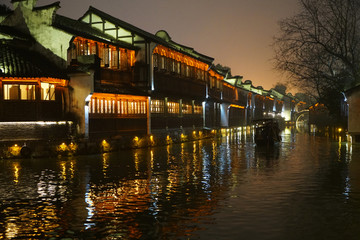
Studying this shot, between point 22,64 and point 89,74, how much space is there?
4.21m

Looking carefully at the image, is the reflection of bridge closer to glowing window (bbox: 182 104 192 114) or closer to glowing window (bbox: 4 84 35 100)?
glowing window (bbox: 182 104 192 114)

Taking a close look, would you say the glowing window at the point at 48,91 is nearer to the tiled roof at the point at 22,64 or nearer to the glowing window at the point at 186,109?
the tiled roof at the point at 22,64

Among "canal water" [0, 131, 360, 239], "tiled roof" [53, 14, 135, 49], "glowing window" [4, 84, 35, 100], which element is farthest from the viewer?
"tiled roof" [53, 14, 135, 49]

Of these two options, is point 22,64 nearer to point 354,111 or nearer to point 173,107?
point 173,107

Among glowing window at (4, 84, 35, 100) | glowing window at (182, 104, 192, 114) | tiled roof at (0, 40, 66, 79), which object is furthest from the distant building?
glowing window at (4, 84, 35, 100)

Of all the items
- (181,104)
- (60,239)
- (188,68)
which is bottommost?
(60,239)

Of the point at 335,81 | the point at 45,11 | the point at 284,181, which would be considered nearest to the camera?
the point at 284,181

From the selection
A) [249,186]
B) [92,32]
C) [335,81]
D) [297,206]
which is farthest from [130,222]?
[335,81]

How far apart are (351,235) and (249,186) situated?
5.96 m

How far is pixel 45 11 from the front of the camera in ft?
96.5

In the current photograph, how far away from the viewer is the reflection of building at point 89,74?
2630 cm

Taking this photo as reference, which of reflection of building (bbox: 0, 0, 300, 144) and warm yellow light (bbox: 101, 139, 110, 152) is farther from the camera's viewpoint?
warm yellow light (bbox: 101, 139, 110, 152)

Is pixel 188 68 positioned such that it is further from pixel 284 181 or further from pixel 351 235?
pixel 351 235

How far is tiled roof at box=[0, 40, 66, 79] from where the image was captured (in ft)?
83.5
